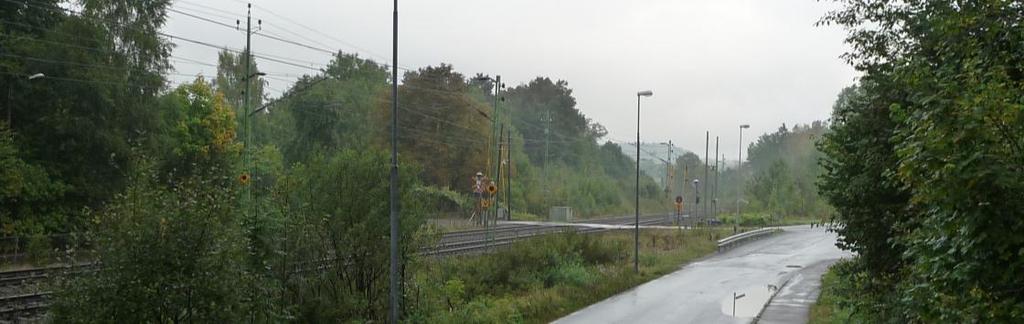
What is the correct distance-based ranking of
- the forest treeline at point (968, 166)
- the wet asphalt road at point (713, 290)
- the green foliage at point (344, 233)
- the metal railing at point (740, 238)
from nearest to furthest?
1. the forest treeline at point (968, 166)
2. the green foliage at point (344, 233)
3. the wet asphalt road at point (713, 290)
4. the metal railing at point (740, 238)

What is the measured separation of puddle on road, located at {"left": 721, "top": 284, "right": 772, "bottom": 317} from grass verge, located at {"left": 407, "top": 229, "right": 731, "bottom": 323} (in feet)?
11.7

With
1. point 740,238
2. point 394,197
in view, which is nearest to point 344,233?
point 394,197

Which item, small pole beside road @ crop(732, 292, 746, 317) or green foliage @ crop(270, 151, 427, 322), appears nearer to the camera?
green foliage @ crop(270, 151, 427, 322)

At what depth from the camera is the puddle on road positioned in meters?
22.3

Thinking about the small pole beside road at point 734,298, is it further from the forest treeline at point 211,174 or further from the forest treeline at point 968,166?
the forest treeline at point 968,166

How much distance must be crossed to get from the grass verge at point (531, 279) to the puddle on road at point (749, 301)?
11.7 feet

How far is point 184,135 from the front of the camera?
45.3 metres

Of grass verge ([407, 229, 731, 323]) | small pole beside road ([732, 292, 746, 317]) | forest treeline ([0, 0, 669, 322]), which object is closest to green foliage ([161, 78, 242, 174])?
forest treeline ([0, 0, 669, 322])

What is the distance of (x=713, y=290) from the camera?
27.3 metres

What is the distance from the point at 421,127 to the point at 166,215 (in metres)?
55.2

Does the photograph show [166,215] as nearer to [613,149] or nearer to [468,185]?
[468,185]

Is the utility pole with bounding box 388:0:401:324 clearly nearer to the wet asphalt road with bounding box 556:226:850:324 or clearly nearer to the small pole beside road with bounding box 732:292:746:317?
the wet asphalt road with bounding box 556:226:850:324

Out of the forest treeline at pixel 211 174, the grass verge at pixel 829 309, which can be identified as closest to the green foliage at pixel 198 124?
the forest treeline at pixel 211 174

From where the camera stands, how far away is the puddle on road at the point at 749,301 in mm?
22281
